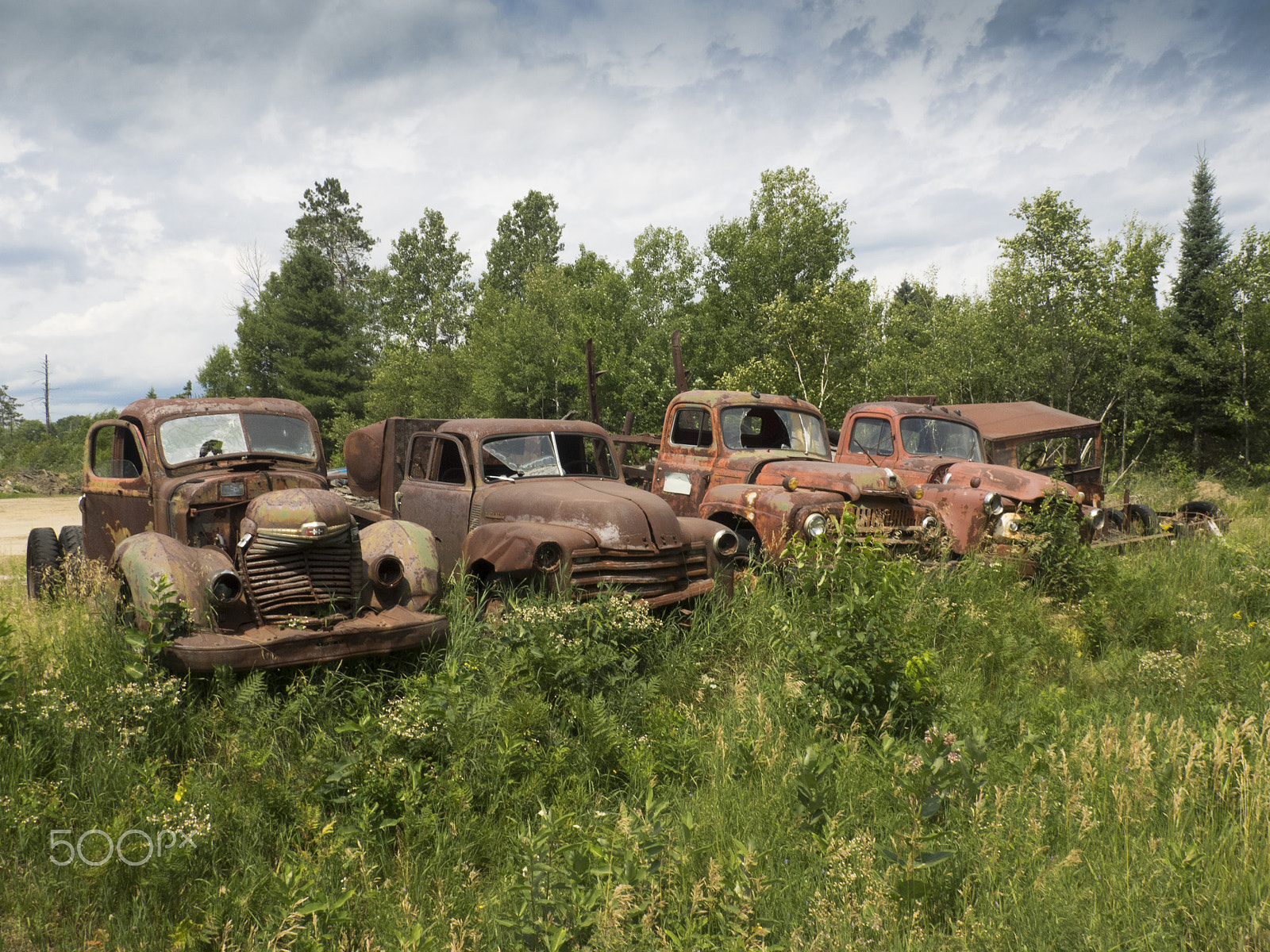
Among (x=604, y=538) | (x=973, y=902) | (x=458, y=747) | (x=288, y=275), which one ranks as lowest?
(x=973, y=902)

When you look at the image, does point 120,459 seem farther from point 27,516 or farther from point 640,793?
point 27,516

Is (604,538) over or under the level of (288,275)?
under

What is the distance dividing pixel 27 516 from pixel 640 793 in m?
24.5

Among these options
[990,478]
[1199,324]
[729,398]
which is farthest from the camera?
[1199,324]

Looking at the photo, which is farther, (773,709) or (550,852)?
(773,709)

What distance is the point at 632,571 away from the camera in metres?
5.98

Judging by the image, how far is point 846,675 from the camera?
4.55m

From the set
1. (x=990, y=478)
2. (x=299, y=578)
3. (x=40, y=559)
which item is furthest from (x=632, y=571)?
(x=40, y=559)

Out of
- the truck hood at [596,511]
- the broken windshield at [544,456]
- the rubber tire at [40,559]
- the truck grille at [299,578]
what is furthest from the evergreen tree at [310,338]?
the truck grille at [299,578]

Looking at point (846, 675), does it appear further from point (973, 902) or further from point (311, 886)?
point (311, 886)

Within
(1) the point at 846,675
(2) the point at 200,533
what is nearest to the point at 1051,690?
(1) the point at 846,675

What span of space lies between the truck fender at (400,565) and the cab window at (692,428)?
4.16 meters

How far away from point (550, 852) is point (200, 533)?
418 cm

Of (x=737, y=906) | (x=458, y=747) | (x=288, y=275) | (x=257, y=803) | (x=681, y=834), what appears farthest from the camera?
(x=288, y=275)
